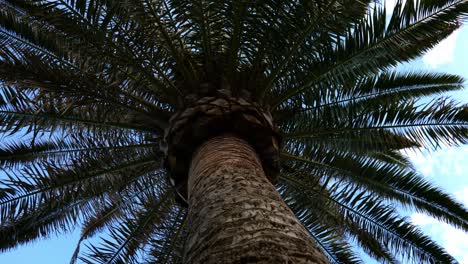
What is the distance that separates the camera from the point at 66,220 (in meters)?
8.12

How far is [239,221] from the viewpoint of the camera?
3121mm

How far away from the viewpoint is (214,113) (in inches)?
214

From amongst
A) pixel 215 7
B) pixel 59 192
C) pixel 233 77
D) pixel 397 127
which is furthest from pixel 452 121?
pixel 59 192

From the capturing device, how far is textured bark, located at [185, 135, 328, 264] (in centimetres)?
270

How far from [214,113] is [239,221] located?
2.45 m

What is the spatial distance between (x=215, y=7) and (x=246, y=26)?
513mm

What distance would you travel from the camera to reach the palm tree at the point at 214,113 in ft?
19.1

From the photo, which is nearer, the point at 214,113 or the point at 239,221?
the point at 239,221

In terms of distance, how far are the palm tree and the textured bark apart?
65 mm

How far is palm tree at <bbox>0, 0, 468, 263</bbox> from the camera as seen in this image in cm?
582

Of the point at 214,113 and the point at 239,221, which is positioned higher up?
the point at 214,113

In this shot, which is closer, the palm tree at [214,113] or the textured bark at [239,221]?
the textured bark at [239,221]

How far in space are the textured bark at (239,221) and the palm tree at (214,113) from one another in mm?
65

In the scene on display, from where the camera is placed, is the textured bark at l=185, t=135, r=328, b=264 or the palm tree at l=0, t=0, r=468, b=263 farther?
the palm tree at l=0, t=0, r=468, b=263
